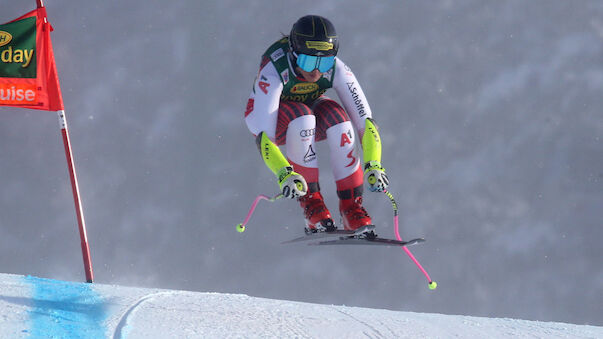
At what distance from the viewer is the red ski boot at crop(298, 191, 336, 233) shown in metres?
7.34

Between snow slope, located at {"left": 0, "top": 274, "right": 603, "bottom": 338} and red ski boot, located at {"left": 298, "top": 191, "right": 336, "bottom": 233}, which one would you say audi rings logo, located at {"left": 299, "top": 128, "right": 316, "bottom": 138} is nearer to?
red ski boot, located at {"left": 298, "top": 191, "right": 336, "bottom": 233}

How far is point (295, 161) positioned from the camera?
737cm

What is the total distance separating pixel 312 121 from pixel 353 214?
1061 mm

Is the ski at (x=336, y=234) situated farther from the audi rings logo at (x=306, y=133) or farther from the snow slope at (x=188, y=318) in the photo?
the audi rings logo at (x=306, y=133)

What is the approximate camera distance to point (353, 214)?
7492mm

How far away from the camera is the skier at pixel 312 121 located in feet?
23.4

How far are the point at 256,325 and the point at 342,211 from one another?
5.06ft

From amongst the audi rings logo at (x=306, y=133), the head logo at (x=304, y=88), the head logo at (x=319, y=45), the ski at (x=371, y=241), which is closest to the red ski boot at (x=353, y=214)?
the ski at (x=371, y=241)

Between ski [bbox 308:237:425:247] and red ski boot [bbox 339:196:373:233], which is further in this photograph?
red ski boot [bbox 339:196:373:233]

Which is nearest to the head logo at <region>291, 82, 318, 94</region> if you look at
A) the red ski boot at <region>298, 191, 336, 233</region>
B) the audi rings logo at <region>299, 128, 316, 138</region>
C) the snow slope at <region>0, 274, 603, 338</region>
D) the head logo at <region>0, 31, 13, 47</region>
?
the audi rings logo at <region>299, 128, 316, 138</region>

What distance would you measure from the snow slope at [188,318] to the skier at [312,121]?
1003 mm

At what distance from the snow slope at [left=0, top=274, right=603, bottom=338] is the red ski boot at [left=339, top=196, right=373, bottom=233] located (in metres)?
1.04

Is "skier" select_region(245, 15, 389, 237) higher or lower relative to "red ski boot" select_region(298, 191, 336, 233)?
higher

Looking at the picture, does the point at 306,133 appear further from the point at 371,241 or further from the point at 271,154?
the point at 371,241
